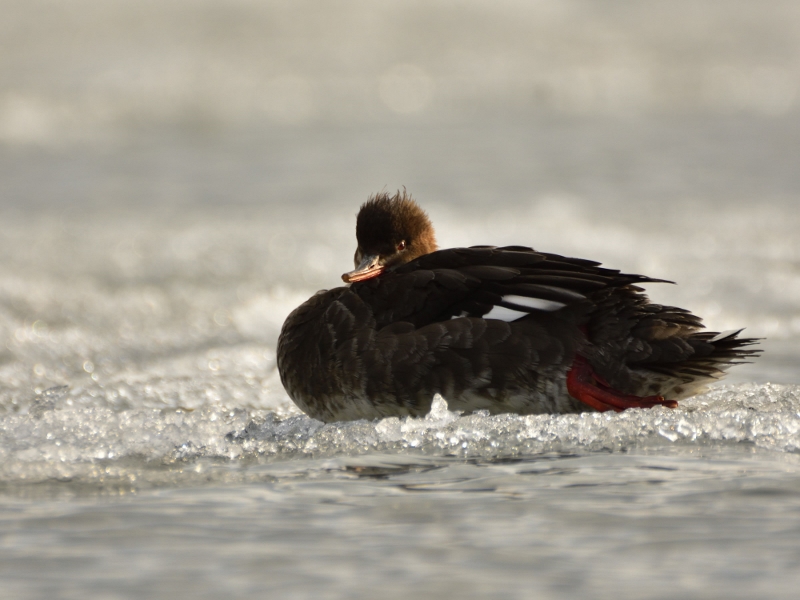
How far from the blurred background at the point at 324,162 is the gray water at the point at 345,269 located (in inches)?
2.5

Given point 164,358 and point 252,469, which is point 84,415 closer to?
point 252,469

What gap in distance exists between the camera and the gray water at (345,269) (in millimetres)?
2936

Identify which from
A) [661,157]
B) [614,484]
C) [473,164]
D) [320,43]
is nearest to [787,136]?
[661,157]

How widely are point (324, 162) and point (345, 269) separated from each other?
5.70m

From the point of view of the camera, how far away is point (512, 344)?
4438 millimetres

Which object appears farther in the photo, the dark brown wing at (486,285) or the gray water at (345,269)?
the dark brown wing at (486,285)

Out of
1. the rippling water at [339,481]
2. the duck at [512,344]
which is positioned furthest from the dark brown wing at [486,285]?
the rippling water at [339,481]

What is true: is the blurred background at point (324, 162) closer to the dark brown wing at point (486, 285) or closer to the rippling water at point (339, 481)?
the rippling water at point (339, 481)

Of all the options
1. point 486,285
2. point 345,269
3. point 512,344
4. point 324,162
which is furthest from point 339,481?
point 324,162

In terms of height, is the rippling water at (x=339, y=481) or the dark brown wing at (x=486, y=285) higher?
the dark brown wing at (x=486, y=285)

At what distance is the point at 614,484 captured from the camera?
11.4 ft

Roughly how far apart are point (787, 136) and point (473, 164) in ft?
18.7

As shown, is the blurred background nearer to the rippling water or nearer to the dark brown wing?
the rippling water

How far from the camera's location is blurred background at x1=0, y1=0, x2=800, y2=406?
317 inches
